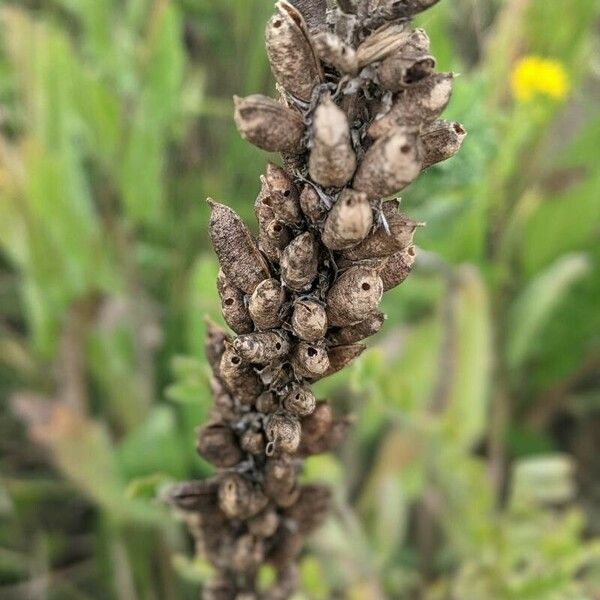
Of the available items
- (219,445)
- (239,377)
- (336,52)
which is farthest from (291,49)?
(219,445)

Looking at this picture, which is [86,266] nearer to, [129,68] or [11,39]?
[129,68]

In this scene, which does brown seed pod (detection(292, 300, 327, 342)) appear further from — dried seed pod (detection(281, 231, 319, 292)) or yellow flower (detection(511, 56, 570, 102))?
yellow flower (detection(511, 56, 570, 102))

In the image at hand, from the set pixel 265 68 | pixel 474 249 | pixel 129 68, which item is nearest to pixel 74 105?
pixel 129 68

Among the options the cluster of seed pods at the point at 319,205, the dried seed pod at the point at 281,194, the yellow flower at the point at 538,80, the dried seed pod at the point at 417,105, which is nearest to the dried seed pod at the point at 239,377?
the cluster of seed pods at the point at 319,205

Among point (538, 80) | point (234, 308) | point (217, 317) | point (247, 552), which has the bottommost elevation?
point (247, 552)

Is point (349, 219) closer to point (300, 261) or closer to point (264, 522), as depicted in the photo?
point (300, 261)

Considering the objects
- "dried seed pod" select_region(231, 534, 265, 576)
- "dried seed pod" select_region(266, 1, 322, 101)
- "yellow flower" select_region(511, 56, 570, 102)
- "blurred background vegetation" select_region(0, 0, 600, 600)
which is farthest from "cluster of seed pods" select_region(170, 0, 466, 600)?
"yellow flower" select_region(511, 56, 570, 102)
